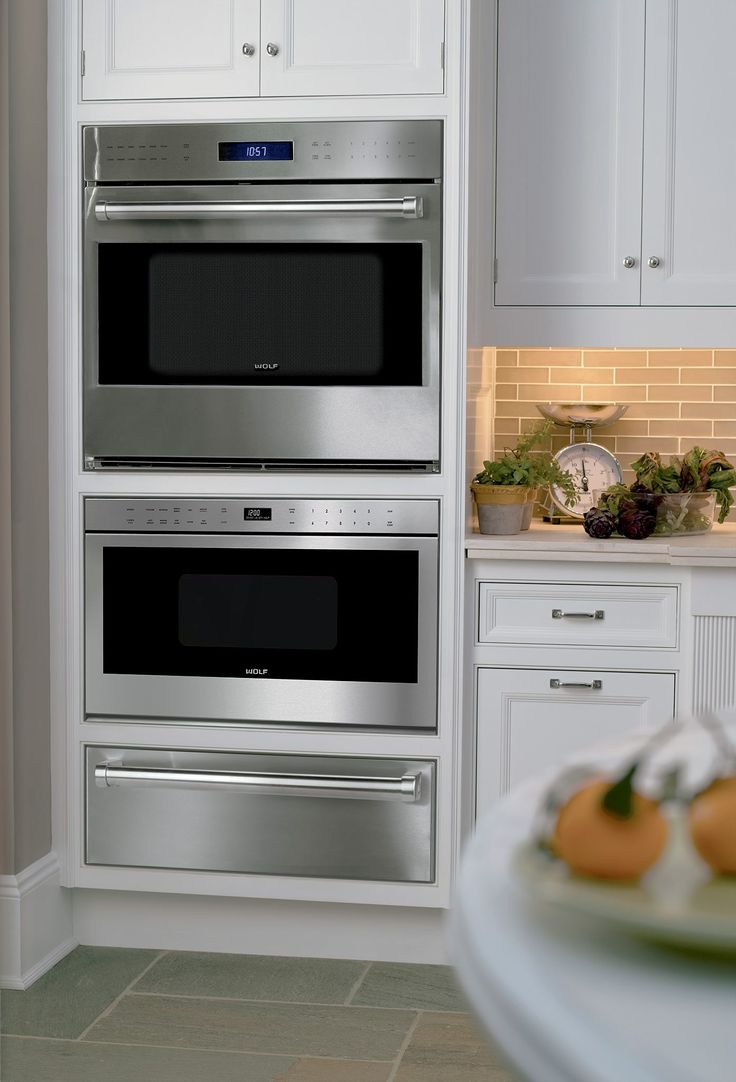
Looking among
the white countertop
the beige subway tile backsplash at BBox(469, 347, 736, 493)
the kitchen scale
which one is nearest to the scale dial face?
the kitchen scale

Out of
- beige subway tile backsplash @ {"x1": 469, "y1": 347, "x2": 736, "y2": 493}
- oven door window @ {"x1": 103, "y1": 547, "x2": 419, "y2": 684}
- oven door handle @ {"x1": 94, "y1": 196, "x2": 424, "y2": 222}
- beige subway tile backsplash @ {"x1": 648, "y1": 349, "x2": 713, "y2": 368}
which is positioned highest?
oven door handle @ {"x1": 94, "y1": 196, "x2": 424, "y2": 222}

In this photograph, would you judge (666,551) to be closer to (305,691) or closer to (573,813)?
(305,691)

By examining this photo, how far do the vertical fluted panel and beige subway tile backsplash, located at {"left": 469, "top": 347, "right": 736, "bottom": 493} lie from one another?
2.37 feet

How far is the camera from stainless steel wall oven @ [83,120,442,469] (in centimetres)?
261

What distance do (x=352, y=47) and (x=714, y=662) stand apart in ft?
5.06

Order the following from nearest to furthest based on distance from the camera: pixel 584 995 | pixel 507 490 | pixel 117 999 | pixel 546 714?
pixel 584 995 → pixel 117 999 → pixel 546 714 → pixel 507 490

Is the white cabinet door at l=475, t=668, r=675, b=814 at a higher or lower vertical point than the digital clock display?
lower

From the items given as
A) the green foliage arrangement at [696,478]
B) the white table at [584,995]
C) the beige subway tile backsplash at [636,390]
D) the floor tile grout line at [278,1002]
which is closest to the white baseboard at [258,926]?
the floor tile grout line at [278,1002]

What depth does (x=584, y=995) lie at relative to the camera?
49 centimetres

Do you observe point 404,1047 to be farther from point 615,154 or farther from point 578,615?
point 615,154

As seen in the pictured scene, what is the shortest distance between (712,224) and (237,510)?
130 cm

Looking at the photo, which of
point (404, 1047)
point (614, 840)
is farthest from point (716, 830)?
point (404, 1047)

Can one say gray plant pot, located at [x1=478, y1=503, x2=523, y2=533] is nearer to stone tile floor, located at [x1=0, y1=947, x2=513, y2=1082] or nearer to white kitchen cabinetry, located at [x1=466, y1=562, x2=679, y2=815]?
white kitchen cabinetry, located at [x1=466, y1=562, x2=679, y2=815]

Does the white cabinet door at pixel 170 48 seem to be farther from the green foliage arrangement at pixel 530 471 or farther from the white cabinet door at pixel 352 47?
the green foliage arrangement at pixel 530 471
